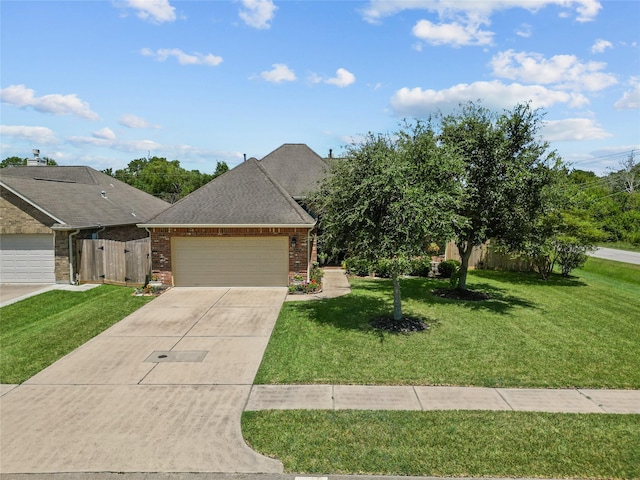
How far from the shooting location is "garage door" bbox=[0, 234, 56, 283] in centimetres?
1570

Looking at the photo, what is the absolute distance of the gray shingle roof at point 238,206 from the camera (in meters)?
15.0

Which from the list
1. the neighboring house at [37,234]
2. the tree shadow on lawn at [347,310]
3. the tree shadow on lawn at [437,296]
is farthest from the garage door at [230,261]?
the neighboring house at [37,234]

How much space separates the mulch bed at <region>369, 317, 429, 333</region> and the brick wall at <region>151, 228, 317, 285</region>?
16.1 feet

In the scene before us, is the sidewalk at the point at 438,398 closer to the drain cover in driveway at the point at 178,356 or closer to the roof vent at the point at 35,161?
the drain cover in driveway at the point at 178,356

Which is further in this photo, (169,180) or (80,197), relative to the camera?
(169,180)

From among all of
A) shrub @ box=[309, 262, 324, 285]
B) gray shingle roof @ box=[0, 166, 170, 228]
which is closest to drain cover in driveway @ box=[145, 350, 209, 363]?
shrub @ box=[309, 262, 324, 285]

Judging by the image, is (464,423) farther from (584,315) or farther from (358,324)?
(584,315)

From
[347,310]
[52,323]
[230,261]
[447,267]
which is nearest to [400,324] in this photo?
[347,310]

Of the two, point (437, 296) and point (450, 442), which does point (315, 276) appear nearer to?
point (437, 296)

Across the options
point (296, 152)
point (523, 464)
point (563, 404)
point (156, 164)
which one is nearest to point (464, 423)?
point (523, 464)

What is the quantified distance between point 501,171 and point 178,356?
36.1ft

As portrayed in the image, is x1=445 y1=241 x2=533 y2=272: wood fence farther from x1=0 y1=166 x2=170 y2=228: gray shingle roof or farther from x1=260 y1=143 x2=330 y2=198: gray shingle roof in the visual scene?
x1=0 y1=166 x2=170 y2=228: gray shingle roof

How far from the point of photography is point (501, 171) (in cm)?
1280

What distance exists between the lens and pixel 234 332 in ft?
33.8
